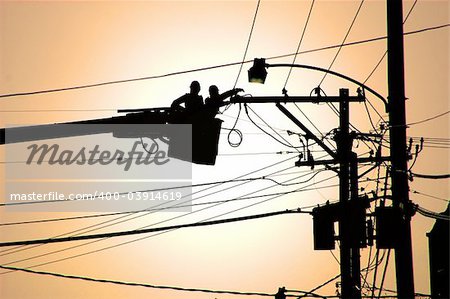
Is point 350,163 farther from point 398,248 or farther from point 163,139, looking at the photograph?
point 163,139

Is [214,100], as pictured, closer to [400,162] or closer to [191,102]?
[191,102]

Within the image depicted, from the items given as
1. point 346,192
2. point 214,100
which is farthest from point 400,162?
point 346,192

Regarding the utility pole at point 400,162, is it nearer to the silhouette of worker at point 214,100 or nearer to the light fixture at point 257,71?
the light fixture at point 257,71

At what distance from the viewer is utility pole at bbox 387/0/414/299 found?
10680 mm

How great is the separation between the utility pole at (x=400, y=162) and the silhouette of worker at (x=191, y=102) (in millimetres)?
3524

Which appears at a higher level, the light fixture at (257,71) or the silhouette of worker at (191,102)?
the light fixture at (257,71)

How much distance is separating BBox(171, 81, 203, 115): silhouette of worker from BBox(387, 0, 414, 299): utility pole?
352 cm

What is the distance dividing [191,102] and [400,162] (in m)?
3.87

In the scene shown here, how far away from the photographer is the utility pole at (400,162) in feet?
35.0

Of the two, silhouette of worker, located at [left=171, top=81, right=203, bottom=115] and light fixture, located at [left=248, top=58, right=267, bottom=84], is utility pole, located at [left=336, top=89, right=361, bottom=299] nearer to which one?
light fixture, located at [left=248, top=58, right=267, bottom=84]

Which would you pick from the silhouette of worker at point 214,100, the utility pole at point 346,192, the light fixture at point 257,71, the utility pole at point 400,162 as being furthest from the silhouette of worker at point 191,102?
the utility pole at point 346,192

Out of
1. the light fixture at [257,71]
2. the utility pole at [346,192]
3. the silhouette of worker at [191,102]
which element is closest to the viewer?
the silhouette of worker at [191,102]

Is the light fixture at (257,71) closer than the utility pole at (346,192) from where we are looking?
Yes

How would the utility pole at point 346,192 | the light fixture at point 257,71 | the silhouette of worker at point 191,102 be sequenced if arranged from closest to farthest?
1. the silhouette of worker at point 191,102
2. the light fixture at point 257,71
3. the utility pole at point 346,192
